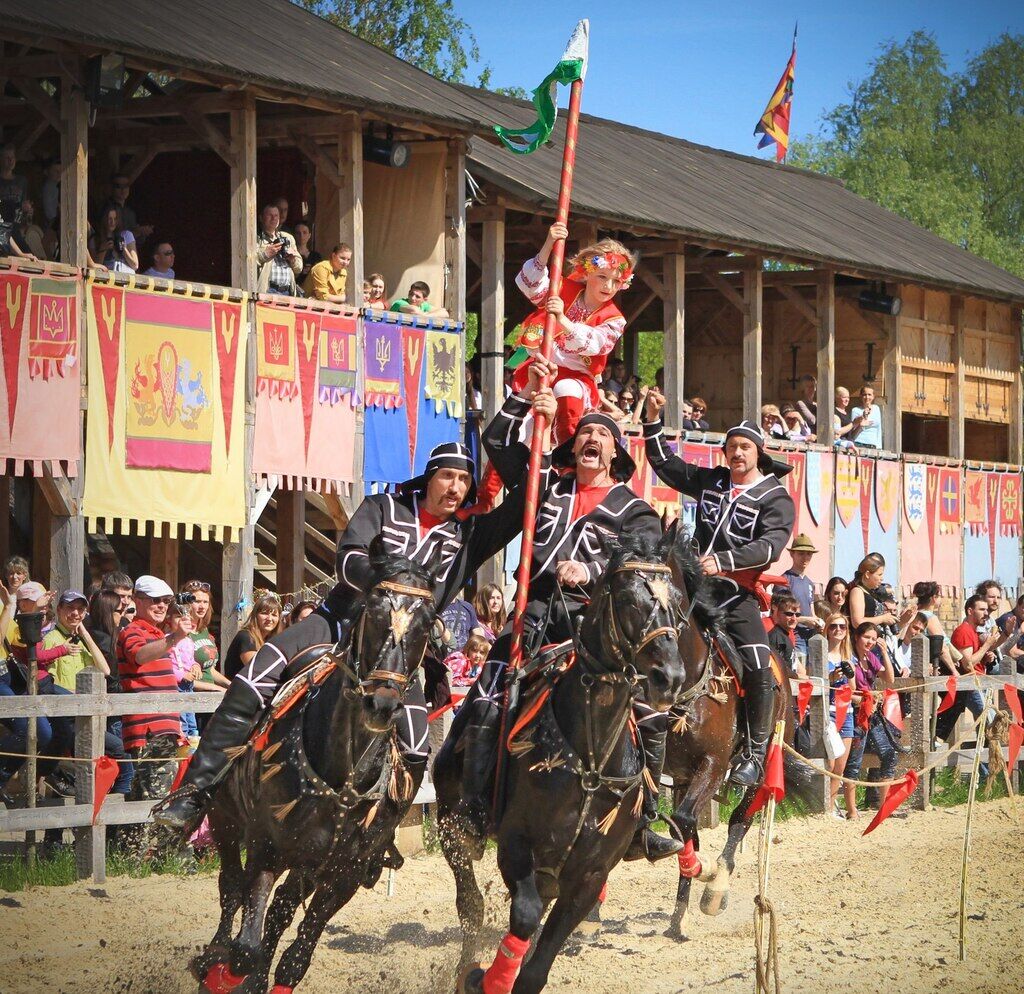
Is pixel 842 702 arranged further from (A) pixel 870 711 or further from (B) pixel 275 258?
(B) pixel 275 258

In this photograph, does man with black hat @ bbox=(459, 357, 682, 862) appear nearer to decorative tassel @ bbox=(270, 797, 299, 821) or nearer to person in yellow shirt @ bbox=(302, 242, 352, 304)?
decorative tassel @ bbox=(270, 797, 299, 821)

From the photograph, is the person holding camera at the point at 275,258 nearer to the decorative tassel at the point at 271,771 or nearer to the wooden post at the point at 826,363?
the decorative tassel at the point at 271,771

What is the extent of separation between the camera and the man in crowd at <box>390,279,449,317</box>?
707 inches

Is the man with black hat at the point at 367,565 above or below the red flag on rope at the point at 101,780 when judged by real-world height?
above

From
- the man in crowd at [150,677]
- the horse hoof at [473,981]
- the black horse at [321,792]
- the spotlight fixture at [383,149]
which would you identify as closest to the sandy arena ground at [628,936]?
the man in crowd at [150,677]

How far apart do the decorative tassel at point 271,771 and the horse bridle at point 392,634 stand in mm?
765

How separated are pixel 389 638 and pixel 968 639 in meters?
12.2

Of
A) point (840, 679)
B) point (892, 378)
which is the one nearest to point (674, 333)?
point (892, 378)

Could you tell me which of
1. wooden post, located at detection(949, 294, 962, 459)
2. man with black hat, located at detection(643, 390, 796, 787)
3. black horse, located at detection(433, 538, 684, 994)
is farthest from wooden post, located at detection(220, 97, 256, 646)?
wooden post, located at detection(949, 294, 962, 459)

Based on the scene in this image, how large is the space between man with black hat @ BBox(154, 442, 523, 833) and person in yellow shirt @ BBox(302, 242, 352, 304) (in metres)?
8.71

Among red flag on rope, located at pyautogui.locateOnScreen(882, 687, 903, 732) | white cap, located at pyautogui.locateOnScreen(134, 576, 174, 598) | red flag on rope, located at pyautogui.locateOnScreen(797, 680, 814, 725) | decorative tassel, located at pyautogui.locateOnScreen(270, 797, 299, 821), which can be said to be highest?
white cap, located at pyautogui.locateOnScreen(134, 576, 174, 598)

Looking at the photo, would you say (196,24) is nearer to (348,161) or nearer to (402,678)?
(348,161)

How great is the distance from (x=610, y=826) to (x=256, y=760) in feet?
5.32

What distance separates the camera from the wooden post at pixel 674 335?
2203 cm
